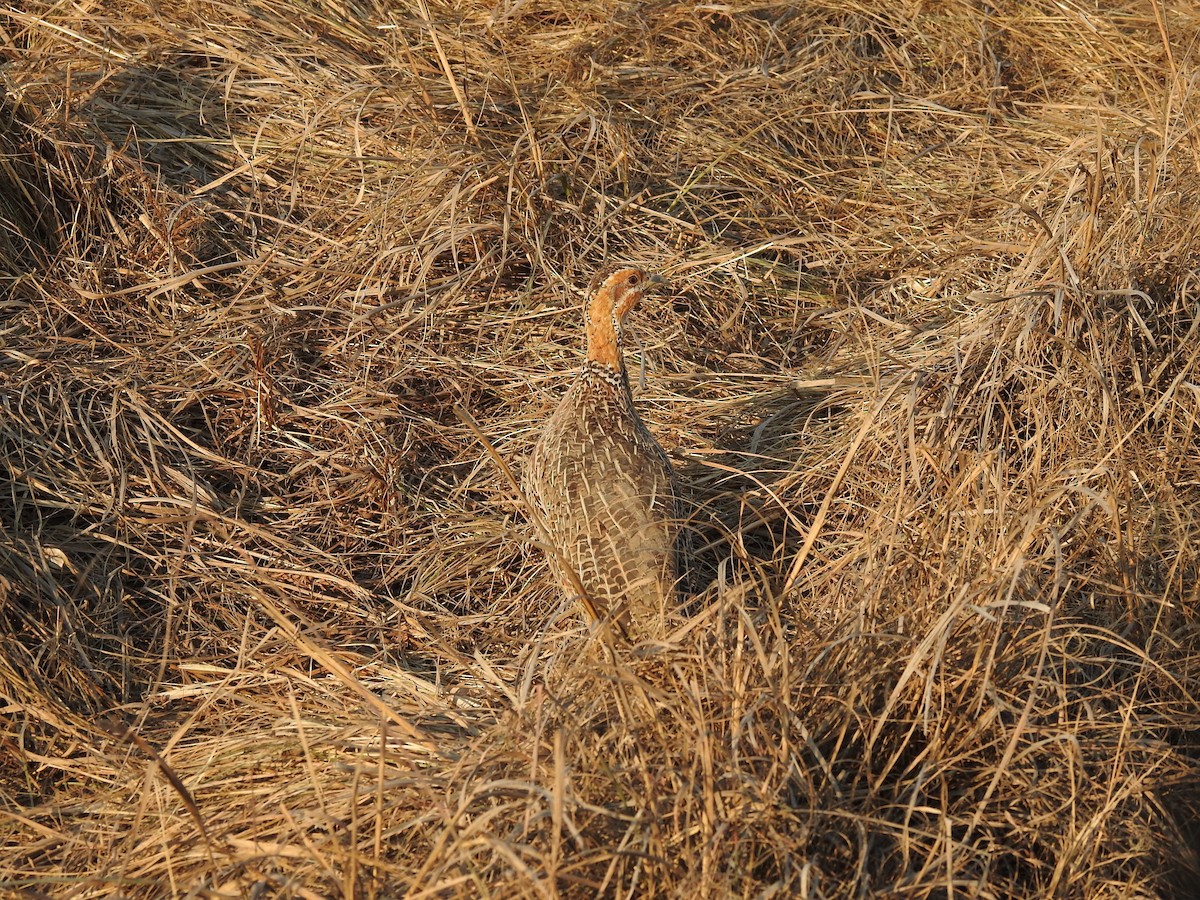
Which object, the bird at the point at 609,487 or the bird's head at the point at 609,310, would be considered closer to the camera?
the bird at the point at 609,487

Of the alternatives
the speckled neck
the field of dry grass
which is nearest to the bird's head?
the speckled neck

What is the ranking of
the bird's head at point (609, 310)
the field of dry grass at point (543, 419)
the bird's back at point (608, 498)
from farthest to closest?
the bird's head at point (609, 310) → the bird's back at point (608, 498) → the field of dry grass at point (543, 419)

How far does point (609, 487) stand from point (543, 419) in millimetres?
1034

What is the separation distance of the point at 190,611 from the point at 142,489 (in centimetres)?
56

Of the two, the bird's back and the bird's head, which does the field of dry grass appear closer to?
the bird's back

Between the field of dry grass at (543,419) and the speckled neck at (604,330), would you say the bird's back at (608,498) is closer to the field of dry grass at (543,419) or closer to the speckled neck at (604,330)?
the speckled neck at (604,330)

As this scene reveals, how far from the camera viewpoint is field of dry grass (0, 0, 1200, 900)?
2932 mm

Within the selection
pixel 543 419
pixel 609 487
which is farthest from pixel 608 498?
pixel 543 419

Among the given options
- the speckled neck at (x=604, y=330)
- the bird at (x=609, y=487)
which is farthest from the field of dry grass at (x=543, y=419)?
the speckled neck at (x=604, y=330)

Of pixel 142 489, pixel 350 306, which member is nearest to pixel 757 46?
pixel 350 306

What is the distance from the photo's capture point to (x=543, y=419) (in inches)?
194

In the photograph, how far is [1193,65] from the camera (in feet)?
18.6

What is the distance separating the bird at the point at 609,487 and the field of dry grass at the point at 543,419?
8.5 inches

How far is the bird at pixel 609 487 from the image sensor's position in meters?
3.74
